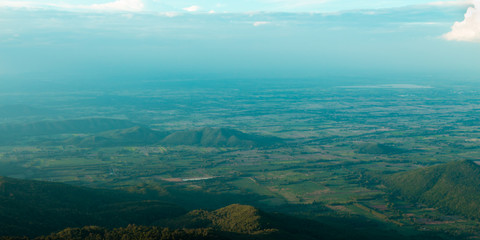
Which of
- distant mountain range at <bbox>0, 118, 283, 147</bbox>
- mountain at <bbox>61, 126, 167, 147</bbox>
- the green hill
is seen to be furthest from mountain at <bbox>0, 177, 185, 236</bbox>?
mountain at <bbox>61, 126, 167, 147</bbox>

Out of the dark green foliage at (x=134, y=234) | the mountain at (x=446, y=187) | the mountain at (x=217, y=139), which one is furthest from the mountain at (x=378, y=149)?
the dark green foliage at (x=134, y=234)

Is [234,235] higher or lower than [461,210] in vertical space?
higher

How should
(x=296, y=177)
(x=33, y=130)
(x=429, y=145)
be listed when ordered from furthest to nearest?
1. (x=33, y=130)
2. (x=429, y=145)
3. (x=296, y=177)

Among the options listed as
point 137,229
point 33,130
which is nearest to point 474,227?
point 137,229

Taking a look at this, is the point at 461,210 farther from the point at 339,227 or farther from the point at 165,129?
the point at 165,129

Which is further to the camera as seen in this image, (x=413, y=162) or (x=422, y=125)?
(x=422, y=125)

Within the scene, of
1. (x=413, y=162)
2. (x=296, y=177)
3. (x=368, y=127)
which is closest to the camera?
(x=296, y=177)

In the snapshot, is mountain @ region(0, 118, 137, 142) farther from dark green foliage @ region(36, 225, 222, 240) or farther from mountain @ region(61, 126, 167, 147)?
dark green foliage @ region(36, 225, 222, 240)
